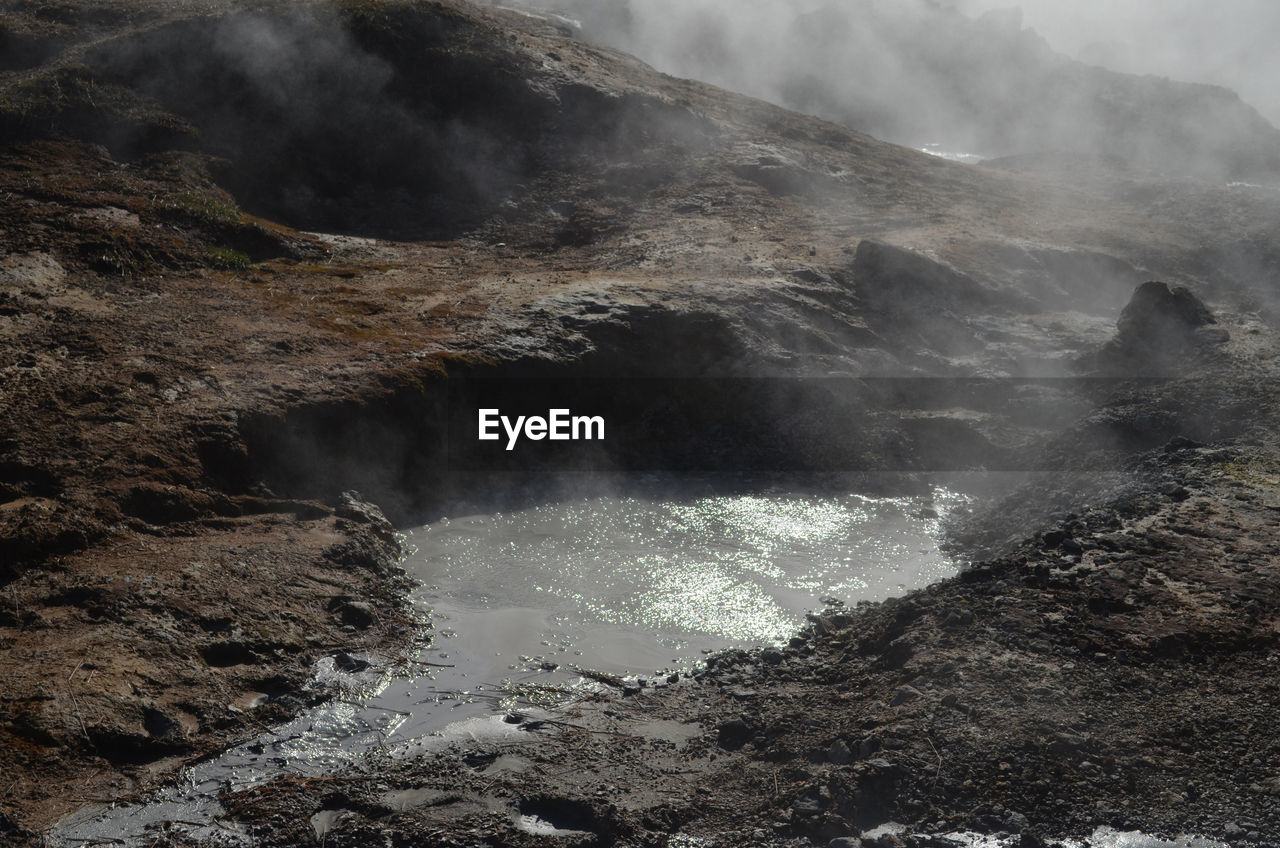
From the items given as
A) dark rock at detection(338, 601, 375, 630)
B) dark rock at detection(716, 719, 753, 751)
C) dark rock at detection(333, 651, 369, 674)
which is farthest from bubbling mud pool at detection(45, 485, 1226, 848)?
dark rock at detection(716, 719, 753, 751)

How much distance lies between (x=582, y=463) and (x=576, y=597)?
123 inches

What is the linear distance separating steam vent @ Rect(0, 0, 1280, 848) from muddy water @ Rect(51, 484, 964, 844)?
49 millimetres

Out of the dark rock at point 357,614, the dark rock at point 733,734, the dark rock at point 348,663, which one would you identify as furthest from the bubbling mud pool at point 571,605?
the dark rock at point 733,734

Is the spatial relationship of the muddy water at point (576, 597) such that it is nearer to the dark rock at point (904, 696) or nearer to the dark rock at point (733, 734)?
the dark rock at point (733, 734)

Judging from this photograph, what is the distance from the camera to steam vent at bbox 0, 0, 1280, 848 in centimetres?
601

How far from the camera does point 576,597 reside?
9117mm

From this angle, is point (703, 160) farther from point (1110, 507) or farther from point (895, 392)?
point (1110, 507)

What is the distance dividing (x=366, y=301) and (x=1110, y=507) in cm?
910

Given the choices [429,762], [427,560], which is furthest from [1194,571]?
[427,560]

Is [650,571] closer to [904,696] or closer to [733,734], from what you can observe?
[733,734]

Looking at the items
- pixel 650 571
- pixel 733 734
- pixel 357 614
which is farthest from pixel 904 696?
pixel 357 614

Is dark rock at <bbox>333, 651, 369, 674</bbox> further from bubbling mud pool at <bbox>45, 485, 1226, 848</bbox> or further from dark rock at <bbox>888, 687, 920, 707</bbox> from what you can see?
dark rock at <bbox>888, 687, 920, 707</bbox>

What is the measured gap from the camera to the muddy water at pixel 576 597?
646 centimetres

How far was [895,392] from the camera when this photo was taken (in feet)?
44.9
